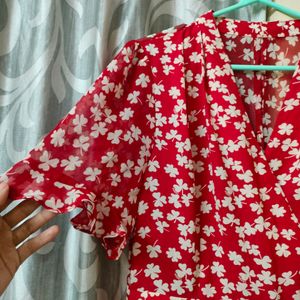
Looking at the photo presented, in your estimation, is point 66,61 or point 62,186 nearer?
point 62,186

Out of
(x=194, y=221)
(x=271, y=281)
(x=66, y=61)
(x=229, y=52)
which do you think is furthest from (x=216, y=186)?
(x=66, y=61)

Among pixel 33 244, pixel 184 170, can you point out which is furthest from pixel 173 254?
pixel 33 244

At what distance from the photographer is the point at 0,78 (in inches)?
31.9

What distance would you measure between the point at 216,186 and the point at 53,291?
42cm

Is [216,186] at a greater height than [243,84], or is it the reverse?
[243,84]

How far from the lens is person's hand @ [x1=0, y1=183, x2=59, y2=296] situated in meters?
0.63

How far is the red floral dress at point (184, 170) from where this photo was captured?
27.5 inches

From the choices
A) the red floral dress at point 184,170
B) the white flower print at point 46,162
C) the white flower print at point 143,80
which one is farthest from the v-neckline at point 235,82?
the white flower print at point 46,162

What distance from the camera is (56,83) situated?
0.82m

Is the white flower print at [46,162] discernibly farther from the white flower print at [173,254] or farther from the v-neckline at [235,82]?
the v-neckline at [235,82]

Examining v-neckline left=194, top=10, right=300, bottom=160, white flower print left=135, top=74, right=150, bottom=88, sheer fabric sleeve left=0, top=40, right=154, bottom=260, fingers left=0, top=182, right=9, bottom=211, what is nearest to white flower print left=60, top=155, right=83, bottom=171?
sheer fabric sleeve left=0, top=40, right=154, bottom=260

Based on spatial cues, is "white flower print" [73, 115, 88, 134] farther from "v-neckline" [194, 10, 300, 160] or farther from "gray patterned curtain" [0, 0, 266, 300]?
"v-neckline" [194, 10, 300, 160]

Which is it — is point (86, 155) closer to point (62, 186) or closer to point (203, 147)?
point (62, 186)

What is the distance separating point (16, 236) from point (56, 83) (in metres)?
0.35
